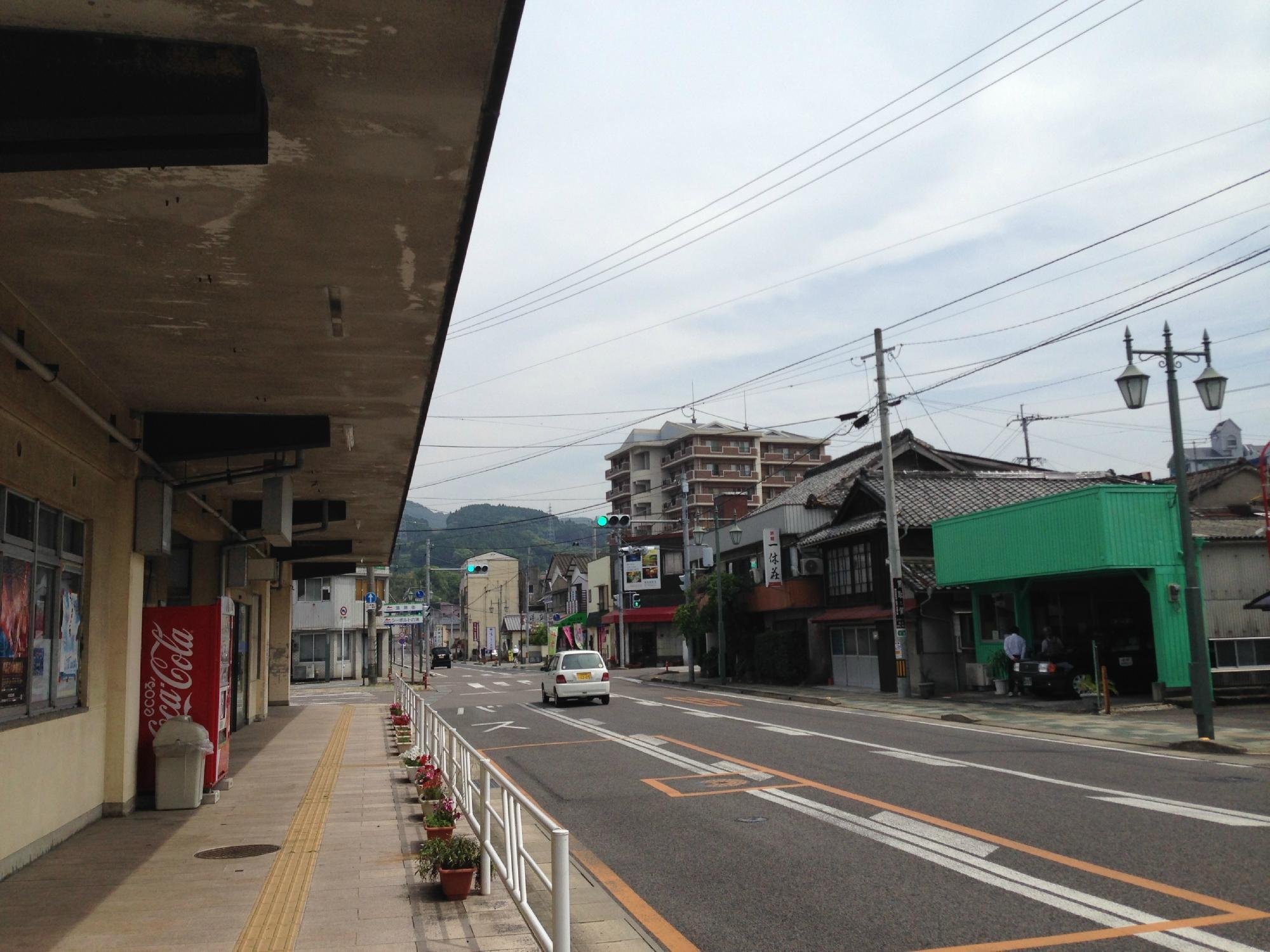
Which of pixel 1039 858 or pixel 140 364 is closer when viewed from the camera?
pixel 1039 858


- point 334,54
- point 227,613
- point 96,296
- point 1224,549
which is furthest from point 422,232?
point 1224,549

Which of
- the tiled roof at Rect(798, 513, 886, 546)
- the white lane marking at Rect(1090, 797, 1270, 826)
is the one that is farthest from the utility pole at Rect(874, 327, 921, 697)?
the white lane marking at Rect(1090, 797, 1270, 826)

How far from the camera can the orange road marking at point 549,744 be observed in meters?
19.2

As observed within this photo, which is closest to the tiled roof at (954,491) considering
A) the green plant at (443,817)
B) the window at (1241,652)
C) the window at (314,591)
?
the window at (1241,652)

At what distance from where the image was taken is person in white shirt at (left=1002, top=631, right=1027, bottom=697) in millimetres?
26500

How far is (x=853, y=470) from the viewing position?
46062 millimetres

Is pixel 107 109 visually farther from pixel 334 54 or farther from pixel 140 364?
pixel 140 364

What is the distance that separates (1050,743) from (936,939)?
40.4ft

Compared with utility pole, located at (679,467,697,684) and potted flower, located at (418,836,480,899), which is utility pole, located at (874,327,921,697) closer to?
utility pole, located at (679,467,697,684)

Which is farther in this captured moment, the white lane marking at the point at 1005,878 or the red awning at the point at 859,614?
the red awning at the point at 859,614

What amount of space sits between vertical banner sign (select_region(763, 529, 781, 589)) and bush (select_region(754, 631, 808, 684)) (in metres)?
2.04

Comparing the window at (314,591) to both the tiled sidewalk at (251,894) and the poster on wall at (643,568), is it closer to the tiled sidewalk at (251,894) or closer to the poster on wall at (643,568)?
the poster on wall at (643,568)

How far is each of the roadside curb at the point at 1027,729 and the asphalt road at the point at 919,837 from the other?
75cm

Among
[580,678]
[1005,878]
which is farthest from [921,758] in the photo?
[580,678]
